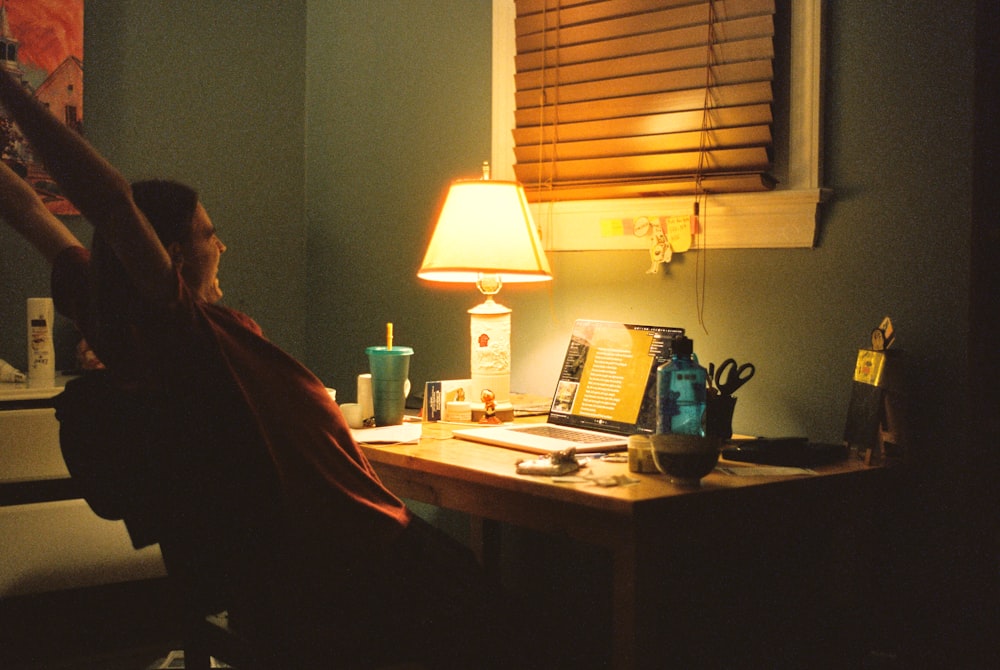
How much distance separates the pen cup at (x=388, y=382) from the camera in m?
2.22

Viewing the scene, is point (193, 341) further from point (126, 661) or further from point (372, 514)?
point (126, 661)

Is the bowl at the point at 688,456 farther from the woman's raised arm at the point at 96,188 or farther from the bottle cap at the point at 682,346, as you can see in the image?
the woman's raised arm at the point at 96,188

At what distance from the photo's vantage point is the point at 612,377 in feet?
6.82

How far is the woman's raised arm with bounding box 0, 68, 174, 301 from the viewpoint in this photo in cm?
119

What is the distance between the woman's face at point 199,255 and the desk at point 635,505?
0.55 meters

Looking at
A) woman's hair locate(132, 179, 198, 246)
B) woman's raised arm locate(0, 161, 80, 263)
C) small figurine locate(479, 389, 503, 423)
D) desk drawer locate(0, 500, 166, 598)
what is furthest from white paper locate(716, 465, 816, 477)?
desk drawer locate(0, 500, 166, 598)

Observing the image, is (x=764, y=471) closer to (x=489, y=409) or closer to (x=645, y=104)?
(x=489, y=409)

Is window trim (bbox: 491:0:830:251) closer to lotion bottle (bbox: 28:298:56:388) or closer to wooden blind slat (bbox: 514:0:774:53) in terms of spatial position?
wooden blind slat (bbox: 514:0:774:53)

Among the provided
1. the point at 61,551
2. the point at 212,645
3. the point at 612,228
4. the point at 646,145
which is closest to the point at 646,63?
the point at 646,145

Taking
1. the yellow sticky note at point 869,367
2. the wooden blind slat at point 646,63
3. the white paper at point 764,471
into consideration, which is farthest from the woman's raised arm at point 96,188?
the wooden blind slat at point 646,63

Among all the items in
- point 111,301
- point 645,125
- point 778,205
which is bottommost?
point 111,301

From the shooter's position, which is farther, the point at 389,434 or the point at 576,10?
the point at 576,10

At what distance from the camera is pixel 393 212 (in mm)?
3094

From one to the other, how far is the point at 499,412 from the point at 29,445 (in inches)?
51.3
